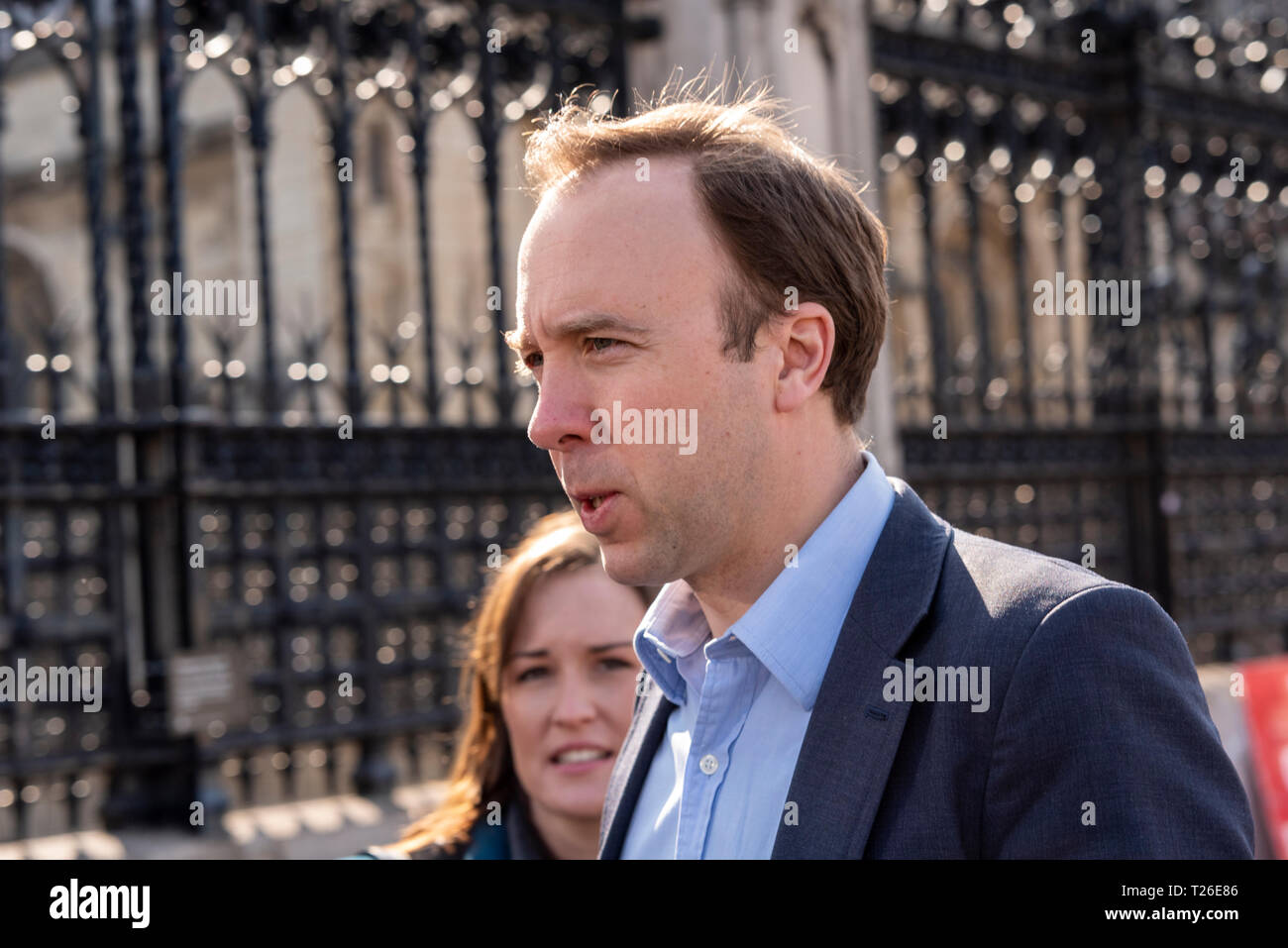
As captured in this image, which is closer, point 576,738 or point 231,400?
point 576,738

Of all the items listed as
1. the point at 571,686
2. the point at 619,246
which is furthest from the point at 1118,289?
the point at 619,246

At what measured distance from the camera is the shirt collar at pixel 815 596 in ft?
5.57

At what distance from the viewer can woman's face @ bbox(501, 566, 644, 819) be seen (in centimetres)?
300

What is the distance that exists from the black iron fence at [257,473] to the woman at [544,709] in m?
2.42

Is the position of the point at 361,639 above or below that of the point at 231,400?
below

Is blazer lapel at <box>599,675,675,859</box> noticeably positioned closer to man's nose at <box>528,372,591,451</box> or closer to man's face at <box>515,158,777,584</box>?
man's face at <box>515,158,777,584</box>

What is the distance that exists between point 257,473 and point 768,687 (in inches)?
161

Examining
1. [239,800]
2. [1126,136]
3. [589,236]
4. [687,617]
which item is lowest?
[239,800]

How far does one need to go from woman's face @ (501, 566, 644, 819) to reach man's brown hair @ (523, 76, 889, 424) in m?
1.34

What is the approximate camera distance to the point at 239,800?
17.8 feet
